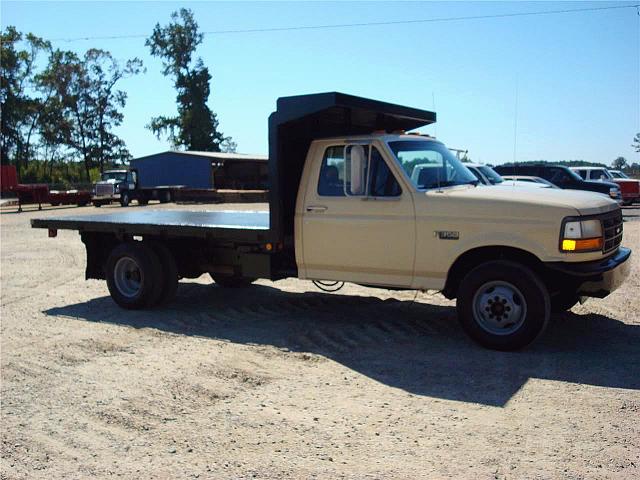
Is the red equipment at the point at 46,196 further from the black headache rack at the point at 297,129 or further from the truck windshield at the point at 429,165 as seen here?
the truck windshield at the point at 429,165

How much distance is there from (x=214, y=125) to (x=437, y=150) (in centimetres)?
6984

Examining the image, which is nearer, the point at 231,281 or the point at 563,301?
the point at 563,301

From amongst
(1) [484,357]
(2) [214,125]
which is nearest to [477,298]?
(1) [484,357]

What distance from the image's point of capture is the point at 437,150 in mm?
7387

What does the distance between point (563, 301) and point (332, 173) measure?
9.62ft

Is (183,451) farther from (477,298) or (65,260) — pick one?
(65,260)

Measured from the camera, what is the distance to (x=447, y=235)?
6.48 meters

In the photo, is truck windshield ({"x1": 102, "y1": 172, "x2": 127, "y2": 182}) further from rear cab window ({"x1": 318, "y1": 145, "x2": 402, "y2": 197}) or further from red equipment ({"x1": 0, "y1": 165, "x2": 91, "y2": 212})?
rear cab window ({"x1": 318, "y1": 145, "x2": 402, "y2": 197})

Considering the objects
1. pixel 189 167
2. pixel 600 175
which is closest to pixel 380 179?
pixel 600 175

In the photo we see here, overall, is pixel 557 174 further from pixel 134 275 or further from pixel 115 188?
pixel 115 188

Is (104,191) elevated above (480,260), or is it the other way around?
(104,191)

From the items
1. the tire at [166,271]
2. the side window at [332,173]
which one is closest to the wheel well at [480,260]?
the side window at [332,173]

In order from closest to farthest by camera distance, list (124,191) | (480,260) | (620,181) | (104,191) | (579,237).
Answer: (579,237)
(480,260)
(620,181)
(104,191)
(124,191)

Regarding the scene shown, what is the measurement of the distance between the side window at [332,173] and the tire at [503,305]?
1751 millimetres
